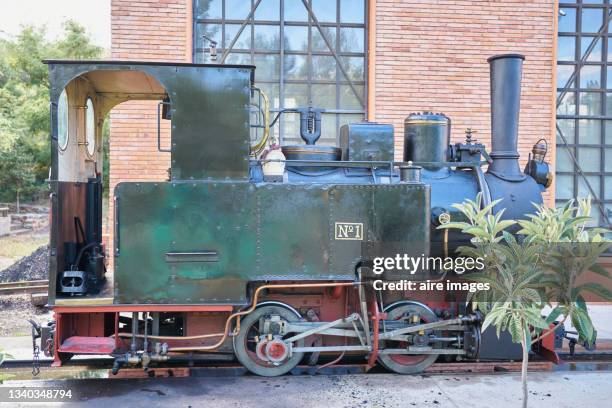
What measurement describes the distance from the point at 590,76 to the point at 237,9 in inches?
242

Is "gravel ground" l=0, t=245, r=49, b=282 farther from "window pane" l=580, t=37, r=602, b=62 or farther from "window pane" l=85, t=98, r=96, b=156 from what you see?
Result: "window pane" l=580, t=37, r=602, b=62

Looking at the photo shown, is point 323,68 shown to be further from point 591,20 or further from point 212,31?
point 591,20

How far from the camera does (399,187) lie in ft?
15.9

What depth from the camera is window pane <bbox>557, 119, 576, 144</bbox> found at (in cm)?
962

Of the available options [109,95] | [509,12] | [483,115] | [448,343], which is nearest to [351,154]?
[448,343]

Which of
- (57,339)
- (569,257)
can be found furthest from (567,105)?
(57,339)

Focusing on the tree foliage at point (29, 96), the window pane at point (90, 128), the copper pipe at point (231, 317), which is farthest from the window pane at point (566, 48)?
the tree foliage at point (29, 96)

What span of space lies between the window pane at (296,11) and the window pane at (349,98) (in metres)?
1.27

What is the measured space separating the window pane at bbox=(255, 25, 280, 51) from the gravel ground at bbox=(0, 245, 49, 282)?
17.7 ft

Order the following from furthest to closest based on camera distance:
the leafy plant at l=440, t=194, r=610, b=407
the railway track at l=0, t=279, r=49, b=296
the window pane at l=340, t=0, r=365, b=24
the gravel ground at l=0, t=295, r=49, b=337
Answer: the window pane at l=340, t=0, r=365, b=24, the railway track at l=0, t=279, r=49, b=296, the gravel ground at l=0, t=295, r=49, b=337, the leafy plant at l=440, t=194, r=610, b=407

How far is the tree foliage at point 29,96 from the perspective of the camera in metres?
22.4

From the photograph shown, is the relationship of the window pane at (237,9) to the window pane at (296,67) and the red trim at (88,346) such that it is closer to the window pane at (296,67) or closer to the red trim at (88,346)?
the window pane at (296,67)

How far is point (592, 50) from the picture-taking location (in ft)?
31.5

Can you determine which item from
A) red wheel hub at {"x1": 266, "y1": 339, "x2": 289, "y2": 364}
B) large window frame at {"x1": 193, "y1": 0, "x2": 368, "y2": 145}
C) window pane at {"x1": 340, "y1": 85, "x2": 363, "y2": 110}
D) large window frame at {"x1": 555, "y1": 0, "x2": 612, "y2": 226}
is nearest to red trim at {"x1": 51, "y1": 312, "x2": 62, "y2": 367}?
red wheel hub at {"x1": 266, "y1": 339, "x2": 289, "y2": 364}
